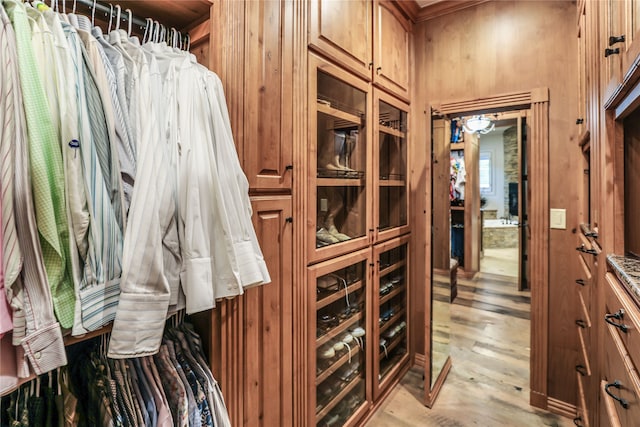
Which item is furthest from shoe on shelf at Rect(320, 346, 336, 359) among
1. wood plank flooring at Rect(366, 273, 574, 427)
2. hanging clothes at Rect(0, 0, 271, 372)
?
hanging clothes at Rect(0, 0, 271, 372)

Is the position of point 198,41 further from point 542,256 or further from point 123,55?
point 542,256

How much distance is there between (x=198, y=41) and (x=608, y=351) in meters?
1.75

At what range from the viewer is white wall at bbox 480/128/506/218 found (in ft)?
25.5

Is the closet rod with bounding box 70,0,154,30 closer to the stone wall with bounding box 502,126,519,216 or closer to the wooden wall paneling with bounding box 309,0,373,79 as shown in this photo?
the wooden wall paneling with bounding box 309,0,373,79

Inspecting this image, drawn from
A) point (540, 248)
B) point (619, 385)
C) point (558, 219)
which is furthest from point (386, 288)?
point (619, 385)

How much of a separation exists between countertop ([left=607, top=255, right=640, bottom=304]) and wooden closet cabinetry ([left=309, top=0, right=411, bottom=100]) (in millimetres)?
1382

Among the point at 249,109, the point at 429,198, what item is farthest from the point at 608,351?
the point at 249,109

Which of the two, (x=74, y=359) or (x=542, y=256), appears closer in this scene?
(x=74, y=359)

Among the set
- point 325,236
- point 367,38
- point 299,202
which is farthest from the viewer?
point 367,38

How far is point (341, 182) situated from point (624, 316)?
125cm

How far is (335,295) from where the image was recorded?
5.63 feet

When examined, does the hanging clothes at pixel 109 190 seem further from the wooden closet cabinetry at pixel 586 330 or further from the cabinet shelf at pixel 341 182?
the wooden closet cabinetry at pixel 586 330

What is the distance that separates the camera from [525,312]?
3.65m

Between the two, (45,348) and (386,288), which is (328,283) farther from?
(45,348)
